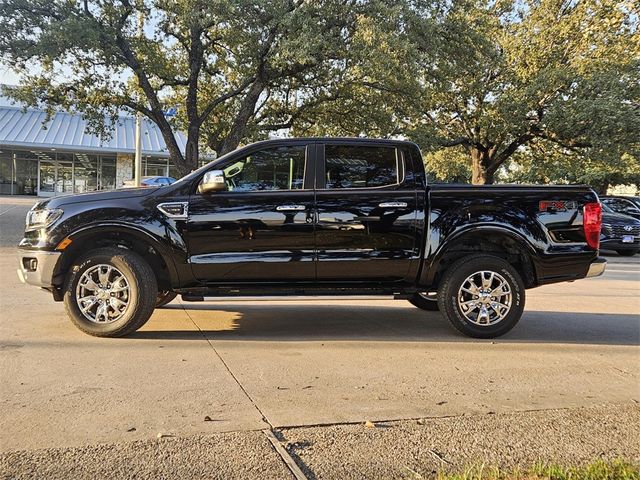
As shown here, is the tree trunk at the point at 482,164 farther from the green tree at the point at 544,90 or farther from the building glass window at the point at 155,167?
the building glass window at the point at 155,167

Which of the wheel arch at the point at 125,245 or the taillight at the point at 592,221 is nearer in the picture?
the wheel arch at the point at 125,245

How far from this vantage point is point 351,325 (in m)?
6.14

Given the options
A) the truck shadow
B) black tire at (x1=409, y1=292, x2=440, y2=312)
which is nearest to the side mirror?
the truck shadow

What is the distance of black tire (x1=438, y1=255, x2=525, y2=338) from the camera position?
5.48m

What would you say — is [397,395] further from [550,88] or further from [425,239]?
[550,88]

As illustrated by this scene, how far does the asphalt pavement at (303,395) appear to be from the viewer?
2.97 metres

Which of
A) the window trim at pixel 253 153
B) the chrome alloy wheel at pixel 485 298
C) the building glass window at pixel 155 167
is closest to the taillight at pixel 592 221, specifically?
the chrome alloy wheel at pixel 485 298

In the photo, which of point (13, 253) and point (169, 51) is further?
point (169, 51)

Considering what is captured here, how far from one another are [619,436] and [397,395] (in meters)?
1.45

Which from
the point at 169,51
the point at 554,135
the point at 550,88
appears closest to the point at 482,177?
the point at 554,135

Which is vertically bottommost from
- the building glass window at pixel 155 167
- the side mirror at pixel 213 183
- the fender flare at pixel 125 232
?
the fender flare at pixel 125 232

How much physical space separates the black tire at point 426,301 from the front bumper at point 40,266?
407 cm

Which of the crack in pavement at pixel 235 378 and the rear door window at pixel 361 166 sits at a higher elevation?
the rear door window at pixel 361 166

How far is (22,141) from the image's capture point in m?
32.0
